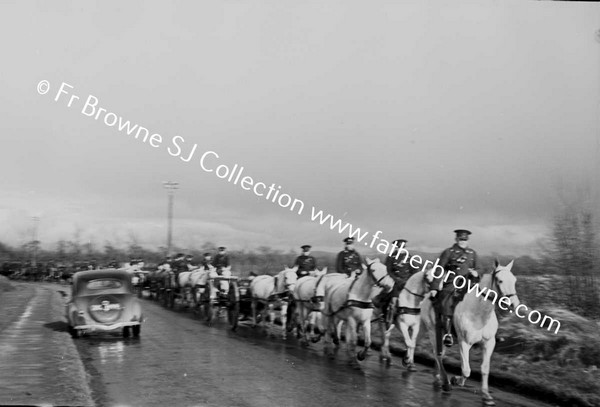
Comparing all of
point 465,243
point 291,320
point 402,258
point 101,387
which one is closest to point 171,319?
point 291,320

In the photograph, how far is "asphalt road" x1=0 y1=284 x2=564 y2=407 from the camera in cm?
848

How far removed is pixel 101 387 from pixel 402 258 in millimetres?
6680

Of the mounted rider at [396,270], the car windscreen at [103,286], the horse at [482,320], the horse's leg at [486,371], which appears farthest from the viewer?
the car windscreen at [103,286]

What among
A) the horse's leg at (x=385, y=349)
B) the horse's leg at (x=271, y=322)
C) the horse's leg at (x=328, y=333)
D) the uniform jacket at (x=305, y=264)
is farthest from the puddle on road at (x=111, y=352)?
the uniform jacket at (x=305, y=264)

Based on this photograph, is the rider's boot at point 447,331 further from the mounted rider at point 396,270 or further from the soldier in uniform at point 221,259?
the soldier in uniform at point 221,259

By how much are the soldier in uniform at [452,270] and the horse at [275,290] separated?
7056mm

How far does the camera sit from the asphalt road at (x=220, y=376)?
848 cm

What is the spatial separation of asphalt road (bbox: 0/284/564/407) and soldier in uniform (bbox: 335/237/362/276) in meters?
2.23

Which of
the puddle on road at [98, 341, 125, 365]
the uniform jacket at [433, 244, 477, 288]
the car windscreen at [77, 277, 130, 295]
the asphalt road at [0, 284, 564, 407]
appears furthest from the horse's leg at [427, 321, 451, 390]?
the car windscreen at [77, 277, 130, 295]

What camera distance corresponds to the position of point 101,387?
915cm

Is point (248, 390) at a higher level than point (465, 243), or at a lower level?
lower

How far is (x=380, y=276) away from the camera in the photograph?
1184 cm

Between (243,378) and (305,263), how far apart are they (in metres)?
8.16

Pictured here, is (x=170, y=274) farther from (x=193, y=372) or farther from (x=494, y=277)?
(x=494, y=277)
